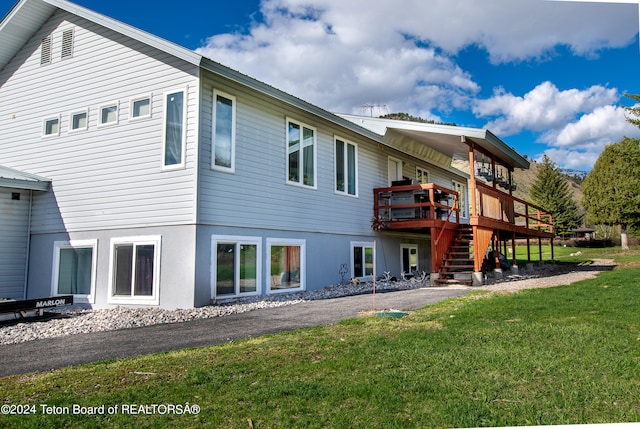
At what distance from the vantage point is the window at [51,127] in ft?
36.9

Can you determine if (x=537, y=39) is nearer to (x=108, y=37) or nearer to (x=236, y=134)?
(x=236, y=134)

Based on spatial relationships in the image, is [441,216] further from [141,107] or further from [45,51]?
[45,51]

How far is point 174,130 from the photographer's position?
372 inches

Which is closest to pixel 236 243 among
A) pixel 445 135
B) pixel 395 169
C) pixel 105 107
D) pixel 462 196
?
pixel 105 107

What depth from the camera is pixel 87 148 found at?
10617 millimetres

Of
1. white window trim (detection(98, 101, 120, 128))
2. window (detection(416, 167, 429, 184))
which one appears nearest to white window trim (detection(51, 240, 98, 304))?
white window trim (detection(98, 101, 120, 128))

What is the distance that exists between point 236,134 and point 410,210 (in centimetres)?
647

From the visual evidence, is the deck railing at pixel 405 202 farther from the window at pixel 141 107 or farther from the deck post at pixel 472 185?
the window at pixel 141 107

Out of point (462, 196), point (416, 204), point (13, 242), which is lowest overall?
point (13, 242)

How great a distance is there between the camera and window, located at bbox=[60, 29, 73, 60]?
11203mm

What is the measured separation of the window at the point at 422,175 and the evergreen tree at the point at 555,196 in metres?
31.7

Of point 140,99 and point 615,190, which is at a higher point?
point 615,190

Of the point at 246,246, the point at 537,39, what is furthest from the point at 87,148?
the point at 537,39

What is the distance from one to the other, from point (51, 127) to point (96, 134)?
1785 millimetres
